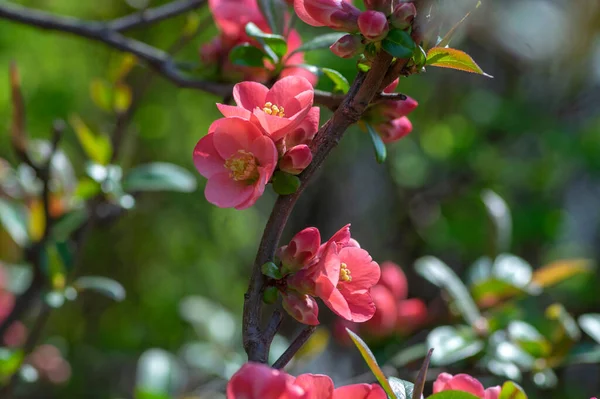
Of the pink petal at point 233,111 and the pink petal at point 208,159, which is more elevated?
the pink petal at point 233,111

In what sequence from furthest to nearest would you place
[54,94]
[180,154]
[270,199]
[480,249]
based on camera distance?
[270,199] < [180,154] < [54,94] < [480,249]

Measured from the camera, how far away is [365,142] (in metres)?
2.12

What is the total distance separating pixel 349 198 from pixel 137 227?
0.83m

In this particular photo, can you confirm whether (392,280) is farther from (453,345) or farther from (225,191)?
(225,191)

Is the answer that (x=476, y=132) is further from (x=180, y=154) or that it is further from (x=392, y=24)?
(x=392, y=24)

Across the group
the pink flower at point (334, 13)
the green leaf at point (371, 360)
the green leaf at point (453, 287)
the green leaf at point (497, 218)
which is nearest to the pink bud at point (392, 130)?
the pink flower at point (334, 13)

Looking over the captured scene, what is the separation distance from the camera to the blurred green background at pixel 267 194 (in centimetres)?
178

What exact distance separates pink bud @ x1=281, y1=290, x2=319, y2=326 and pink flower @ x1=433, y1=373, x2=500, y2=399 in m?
0.12

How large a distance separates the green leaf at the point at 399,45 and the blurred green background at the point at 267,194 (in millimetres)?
1011

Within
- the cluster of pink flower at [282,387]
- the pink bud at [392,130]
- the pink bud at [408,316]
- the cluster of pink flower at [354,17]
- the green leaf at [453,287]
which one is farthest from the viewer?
the pink bud at [408,316]

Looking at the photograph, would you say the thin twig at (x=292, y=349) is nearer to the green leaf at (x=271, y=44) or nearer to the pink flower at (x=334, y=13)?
the pink flower at (x=334, y=13)

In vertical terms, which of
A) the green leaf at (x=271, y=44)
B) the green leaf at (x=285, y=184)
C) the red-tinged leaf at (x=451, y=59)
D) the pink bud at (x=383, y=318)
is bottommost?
the pink bud at (x=383, y=318)

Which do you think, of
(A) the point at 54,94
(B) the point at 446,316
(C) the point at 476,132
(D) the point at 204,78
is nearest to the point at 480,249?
(C) the point at 476,132

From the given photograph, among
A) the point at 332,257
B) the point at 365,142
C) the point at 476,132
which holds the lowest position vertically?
the point at 332,257
